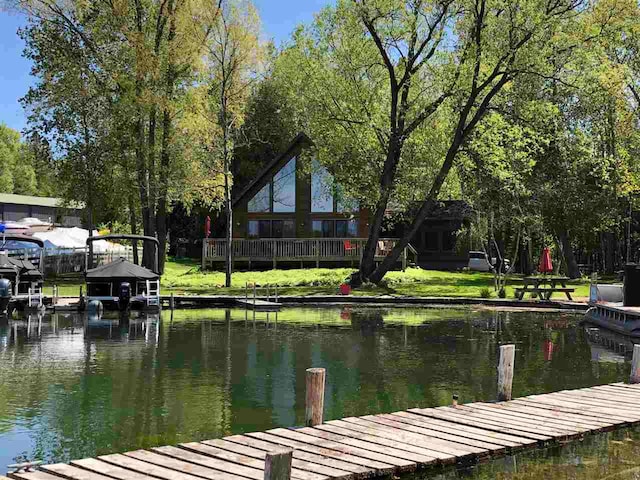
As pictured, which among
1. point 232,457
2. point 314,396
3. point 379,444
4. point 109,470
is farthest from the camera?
point 314,396

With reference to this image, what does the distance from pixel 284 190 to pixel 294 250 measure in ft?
15.1

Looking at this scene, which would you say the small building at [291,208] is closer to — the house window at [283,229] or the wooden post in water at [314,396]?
the house window at [283,229]

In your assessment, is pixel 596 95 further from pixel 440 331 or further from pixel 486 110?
pixel 440 331

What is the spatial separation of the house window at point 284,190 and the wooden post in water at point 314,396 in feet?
119

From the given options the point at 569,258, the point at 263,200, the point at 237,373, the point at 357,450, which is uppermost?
the point at 263,200

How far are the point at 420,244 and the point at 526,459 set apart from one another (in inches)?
1694

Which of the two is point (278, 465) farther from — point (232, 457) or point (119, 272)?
point (119, 272)

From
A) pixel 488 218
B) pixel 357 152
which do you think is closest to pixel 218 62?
pixel 357 152

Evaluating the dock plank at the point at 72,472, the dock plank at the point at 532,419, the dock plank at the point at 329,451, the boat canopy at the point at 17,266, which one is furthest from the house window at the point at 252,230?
the dock plank at the point at 72,472

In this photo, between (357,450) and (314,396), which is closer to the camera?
(357,450)

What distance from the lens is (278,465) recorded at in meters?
6.45

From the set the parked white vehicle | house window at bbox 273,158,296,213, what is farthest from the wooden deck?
the parked white vehicle

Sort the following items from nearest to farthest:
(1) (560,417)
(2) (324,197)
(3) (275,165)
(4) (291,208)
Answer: (1) (560,417) < (3) (275,165) < (2) (324,197) < (4) (291,208)

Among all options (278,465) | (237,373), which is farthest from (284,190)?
(278,465)
